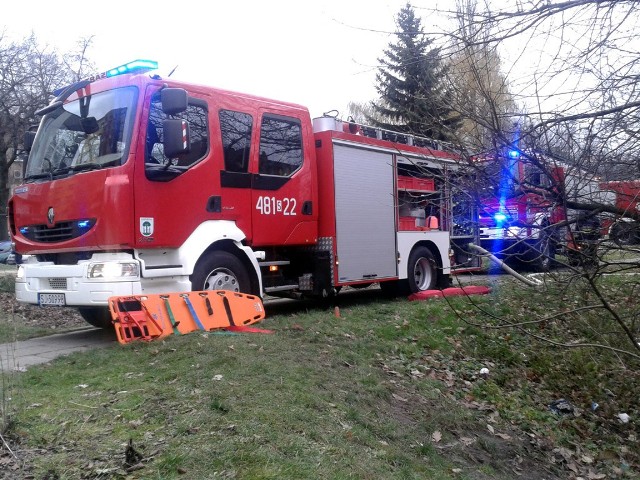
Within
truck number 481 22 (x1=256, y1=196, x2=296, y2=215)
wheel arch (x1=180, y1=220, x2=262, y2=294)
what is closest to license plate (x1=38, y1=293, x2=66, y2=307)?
wheel arch (x1=180, y1=220, x2=262, y2=294)

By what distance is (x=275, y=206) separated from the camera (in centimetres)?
860

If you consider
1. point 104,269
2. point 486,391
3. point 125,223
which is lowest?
point 486,391

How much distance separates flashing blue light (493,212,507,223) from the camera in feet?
16.8

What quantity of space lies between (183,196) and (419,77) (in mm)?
3126

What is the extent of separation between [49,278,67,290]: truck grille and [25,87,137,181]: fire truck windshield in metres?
1.26

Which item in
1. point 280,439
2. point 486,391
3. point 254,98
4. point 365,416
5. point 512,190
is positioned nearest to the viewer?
point 280,439

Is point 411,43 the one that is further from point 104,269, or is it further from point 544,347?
point 544,347

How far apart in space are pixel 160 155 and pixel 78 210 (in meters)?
1.11

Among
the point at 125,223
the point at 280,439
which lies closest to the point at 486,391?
the point at 280,439

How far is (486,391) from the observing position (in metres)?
6.94

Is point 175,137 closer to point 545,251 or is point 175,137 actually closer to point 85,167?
point 85,167

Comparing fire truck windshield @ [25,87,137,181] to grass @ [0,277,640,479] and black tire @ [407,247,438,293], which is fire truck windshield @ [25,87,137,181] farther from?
black tire @ [407,247,438,293]

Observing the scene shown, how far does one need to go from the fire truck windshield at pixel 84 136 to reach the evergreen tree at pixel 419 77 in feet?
9.79

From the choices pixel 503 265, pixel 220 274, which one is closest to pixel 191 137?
pixel 220 274
